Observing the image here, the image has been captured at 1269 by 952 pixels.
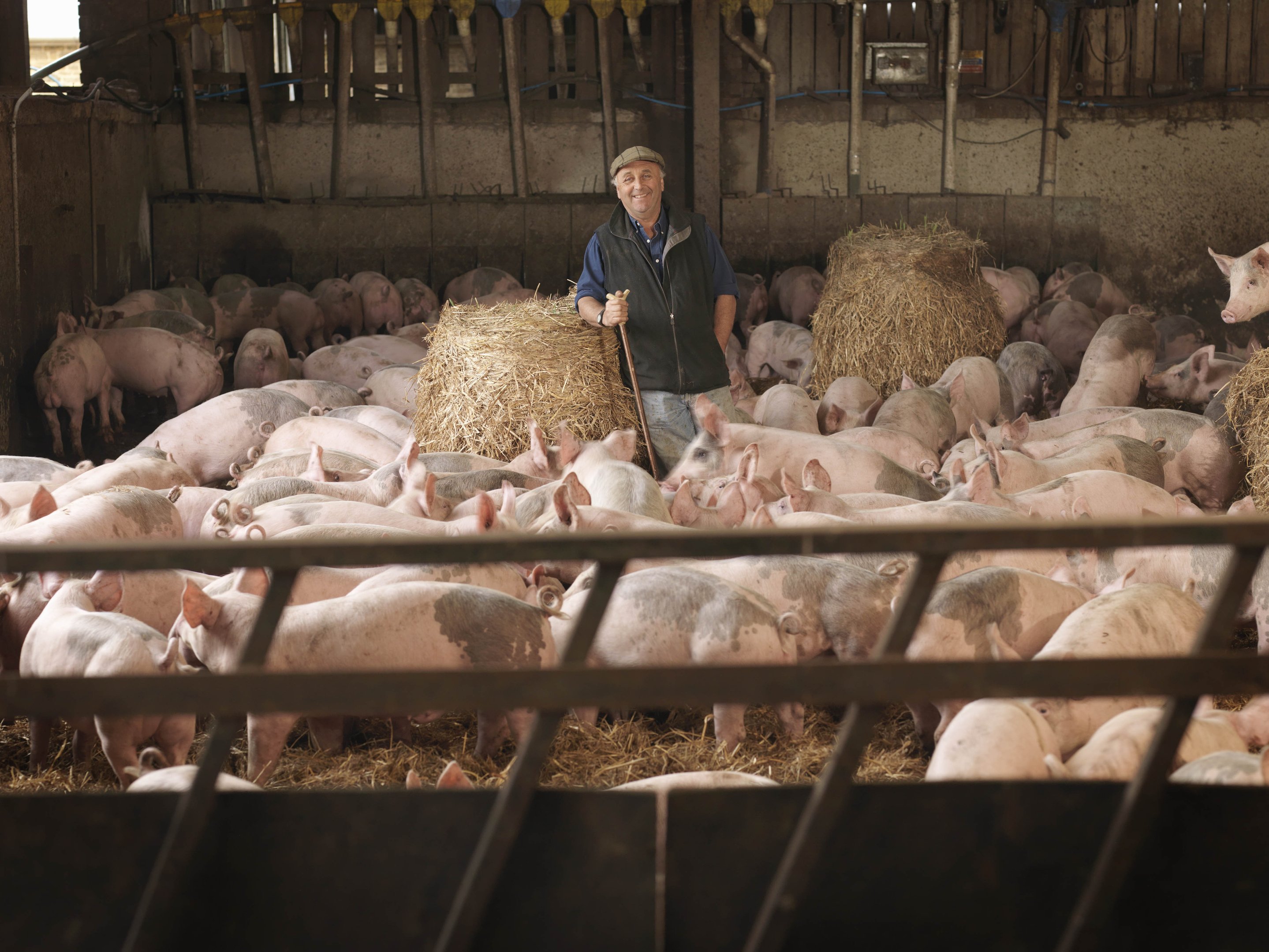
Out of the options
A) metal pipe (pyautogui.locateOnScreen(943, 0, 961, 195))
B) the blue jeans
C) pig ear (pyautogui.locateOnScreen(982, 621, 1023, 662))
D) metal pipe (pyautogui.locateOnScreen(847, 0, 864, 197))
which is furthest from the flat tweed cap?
metal pipe (pyautogui.locateOnScreen(943, 0, 961, 195))

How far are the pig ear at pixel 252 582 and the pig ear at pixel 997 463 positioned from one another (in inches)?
112

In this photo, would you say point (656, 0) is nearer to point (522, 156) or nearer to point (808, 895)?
point (522, 156)

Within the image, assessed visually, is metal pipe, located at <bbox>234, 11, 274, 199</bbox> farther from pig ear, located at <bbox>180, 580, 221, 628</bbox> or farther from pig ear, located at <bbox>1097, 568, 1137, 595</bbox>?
pig ear, located at <bbox>1097, 568, 1137, 595</bbox>

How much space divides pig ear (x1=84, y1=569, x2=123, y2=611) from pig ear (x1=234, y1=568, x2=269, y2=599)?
32 cm

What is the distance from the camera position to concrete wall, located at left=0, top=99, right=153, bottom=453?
7.24m

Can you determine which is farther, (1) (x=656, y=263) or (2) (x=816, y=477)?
(1) (x=656, y=263)

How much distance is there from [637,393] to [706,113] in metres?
6.21

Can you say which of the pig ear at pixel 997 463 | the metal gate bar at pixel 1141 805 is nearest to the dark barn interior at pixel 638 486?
the metal gate bar at pixel 1141 805

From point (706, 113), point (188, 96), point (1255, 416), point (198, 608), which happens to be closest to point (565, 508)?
point (198, 608)

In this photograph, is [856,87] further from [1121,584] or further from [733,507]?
[1121,584]

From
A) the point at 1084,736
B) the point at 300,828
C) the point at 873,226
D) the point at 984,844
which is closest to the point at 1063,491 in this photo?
the point at 1084,736

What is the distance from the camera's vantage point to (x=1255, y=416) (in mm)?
5234

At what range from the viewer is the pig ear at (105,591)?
353 centimetres

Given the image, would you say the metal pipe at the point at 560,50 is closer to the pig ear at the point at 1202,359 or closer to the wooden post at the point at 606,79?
the wooden post at the point at 606,79
